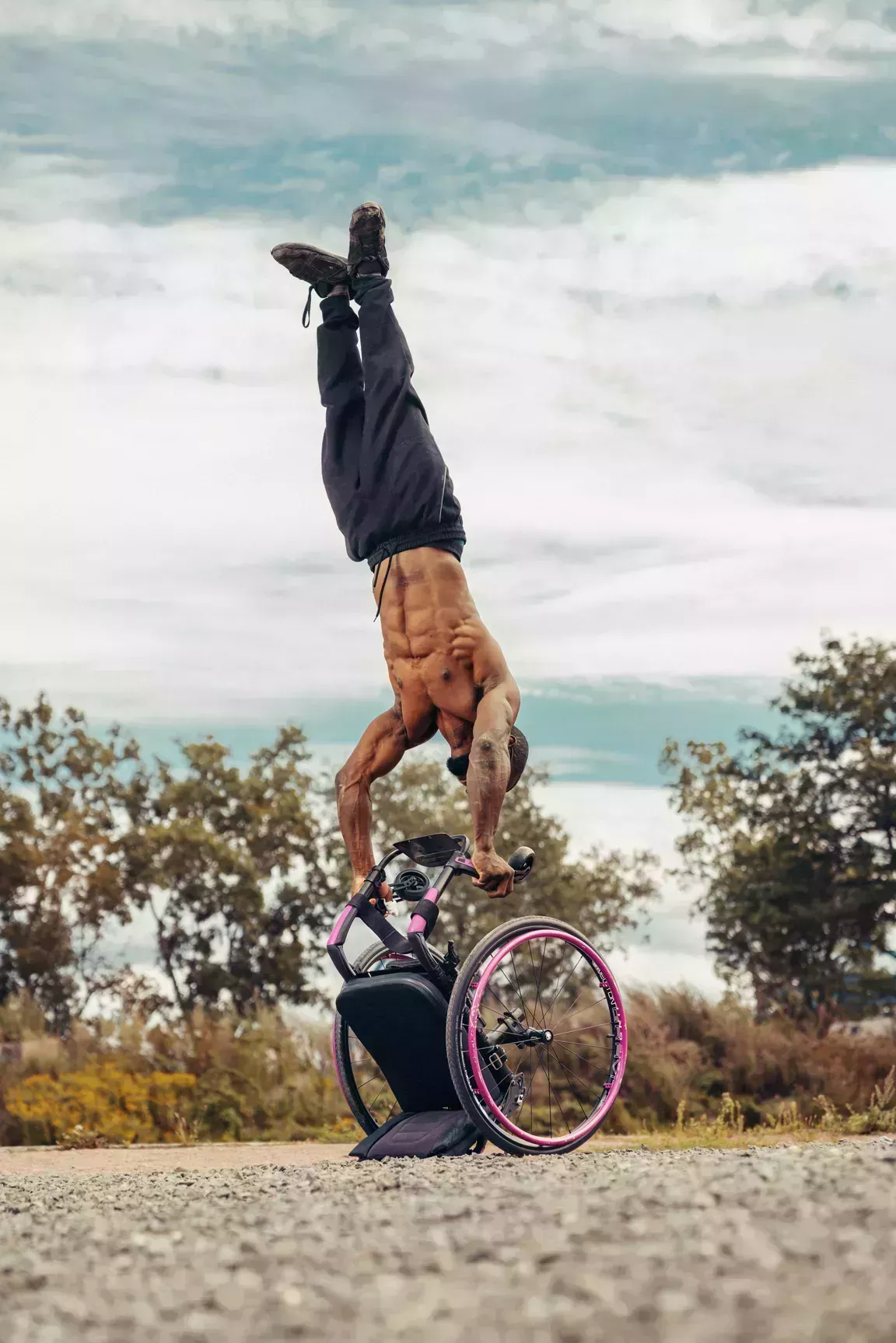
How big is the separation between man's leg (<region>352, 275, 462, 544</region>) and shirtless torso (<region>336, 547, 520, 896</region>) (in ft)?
0.66

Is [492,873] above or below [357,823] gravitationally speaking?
below

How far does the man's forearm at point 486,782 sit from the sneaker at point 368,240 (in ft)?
7.94

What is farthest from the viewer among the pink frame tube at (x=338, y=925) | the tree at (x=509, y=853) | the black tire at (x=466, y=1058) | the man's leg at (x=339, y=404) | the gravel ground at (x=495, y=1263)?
the tree at (x=509, y=853)

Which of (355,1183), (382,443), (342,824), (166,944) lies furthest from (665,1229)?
(166,944)

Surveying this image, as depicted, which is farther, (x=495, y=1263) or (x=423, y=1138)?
(x=423, y=1138)

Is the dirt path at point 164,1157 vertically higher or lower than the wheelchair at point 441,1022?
lower

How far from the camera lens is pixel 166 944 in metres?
22.5

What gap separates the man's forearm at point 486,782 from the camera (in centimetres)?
612

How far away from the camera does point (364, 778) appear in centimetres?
675

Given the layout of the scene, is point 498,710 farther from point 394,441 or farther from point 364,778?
point 394,441

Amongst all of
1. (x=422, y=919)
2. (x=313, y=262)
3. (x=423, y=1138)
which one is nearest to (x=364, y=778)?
(x=422, y=919)

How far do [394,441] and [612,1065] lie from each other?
3.10 metres

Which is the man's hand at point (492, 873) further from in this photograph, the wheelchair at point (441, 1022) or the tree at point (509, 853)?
the tree at point (509, 853)

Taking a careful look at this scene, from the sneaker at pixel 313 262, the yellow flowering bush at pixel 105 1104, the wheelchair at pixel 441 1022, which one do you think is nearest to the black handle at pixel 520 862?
the wheelchair at pixel 441 1022
